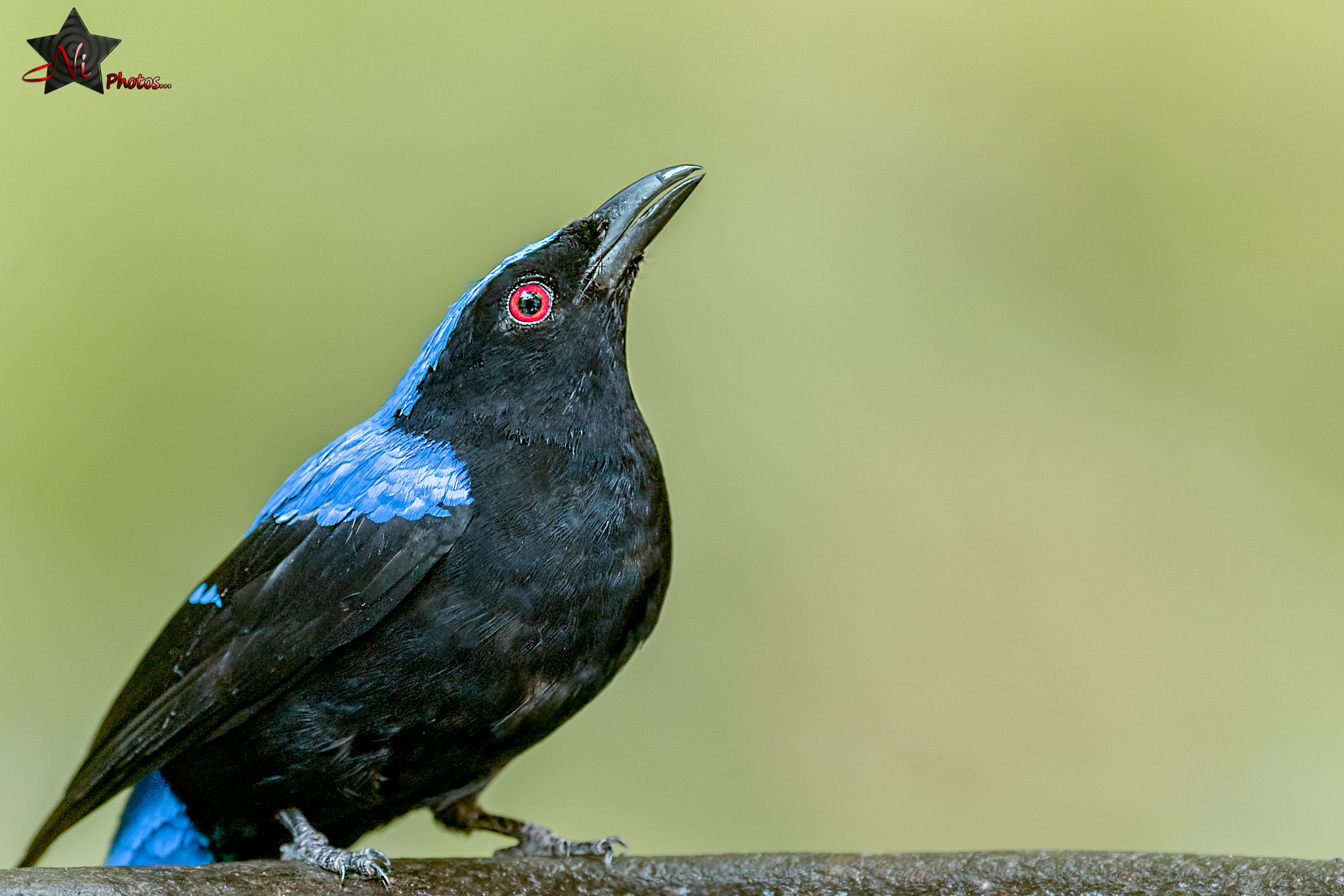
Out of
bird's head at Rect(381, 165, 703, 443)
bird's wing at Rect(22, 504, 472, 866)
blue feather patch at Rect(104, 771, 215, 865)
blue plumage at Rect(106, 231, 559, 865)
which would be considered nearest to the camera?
bird's wing at Rect(22, 504, 472, 866)

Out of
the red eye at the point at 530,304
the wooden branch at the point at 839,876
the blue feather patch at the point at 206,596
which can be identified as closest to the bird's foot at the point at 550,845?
the wooden branch at the point at 839,876

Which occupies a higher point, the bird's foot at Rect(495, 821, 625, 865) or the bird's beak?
the bird's beak

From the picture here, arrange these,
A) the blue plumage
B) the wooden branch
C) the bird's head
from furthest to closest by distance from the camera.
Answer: the bird's head → the blue plumage → the wooden branch

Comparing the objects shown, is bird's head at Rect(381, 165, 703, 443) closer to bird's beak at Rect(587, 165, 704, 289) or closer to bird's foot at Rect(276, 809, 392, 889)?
bird's beak at Rect(587, 165, 704, 289)

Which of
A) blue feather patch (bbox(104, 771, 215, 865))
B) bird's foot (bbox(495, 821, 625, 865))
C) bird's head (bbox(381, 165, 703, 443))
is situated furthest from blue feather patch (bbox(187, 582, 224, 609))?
bird's foot (bbox(495, 821, 625, 865))

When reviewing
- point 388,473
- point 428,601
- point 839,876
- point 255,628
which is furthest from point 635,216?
point 839,876

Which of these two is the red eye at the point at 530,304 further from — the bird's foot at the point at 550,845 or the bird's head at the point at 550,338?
the bird's foot at the point at 550,845
